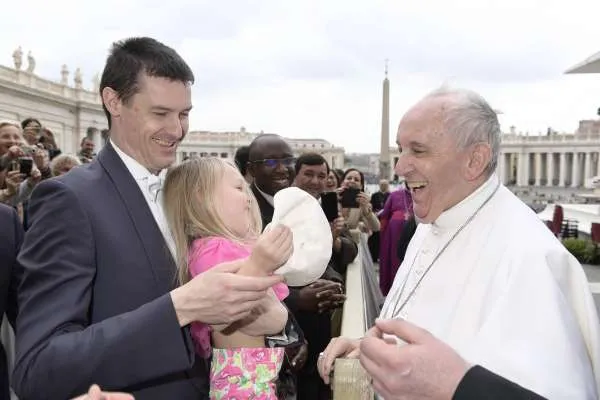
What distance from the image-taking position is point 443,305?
2029mm

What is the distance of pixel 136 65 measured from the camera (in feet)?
5.85

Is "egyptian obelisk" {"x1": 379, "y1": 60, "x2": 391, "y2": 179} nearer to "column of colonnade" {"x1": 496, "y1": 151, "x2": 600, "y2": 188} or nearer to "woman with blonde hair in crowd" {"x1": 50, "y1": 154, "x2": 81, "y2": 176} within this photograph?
"woman with blonde hair in crowd" {"x1": 50, "y1": 154, "x2": 81, "y2": 176}

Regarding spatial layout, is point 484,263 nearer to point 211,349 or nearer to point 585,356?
point 585,356

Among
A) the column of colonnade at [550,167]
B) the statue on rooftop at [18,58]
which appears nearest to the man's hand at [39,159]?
the statue on rooftop at [18,58]

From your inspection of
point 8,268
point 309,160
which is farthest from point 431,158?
point 309,160

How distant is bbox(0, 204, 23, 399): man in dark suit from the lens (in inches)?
74.7

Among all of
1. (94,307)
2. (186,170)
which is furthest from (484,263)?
(94,307)

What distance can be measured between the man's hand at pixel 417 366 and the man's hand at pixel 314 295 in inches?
67.6

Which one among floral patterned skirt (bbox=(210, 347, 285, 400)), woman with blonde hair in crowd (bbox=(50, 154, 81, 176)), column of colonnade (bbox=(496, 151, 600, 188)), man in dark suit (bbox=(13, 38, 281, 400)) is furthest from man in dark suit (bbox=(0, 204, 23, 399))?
column of colonnade (bbox=(496, 151, 600, 188))

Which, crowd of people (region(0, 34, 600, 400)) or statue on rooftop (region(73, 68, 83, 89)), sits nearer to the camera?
crowd of people (region(0, 34, 600, 400))

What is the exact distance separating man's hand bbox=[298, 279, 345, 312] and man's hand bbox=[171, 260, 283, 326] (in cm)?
175

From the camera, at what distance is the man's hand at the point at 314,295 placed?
3.14 m

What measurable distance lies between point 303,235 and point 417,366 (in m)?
0.55

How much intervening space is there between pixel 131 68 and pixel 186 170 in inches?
15.4
